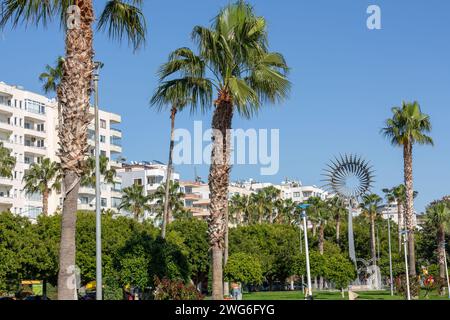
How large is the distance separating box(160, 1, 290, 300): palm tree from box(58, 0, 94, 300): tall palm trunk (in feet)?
23.7

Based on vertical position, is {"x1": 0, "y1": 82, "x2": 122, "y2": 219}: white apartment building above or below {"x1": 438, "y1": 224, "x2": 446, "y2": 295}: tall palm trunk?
above

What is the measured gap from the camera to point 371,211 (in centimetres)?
10438

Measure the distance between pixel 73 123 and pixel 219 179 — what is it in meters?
7.95

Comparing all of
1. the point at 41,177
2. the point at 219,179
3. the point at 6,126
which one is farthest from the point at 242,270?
the point at 6,126

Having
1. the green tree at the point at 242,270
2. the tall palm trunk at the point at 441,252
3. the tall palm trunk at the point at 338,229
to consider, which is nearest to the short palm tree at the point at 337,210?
the tall palm trunk at the point at 338,229

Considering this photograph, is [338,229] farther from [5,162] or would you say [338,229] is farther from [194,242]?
[5,162]

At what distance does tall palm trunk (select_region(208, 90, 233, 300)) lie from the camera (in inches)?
921

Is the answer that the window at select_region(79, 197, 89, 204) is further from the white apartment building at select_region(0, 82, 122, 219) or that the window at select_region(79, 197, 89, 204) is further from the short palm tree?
the short palm tree

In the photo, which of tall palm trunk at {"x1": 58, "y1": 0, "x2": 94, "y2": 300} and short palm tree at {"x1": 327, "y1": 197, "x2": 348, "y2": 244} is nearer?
tall palm trunk at {"x1": 58, "y1": 0, "x2": 94, "y2": 300}

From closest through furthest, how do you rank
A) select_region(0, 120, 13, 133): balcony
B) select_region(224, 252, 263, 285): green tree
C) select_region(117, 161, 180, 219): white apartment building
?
1. select_region(224, 252, 263, 285): green tree
2. select_region(0, 120, 13, 133): balcony
3. select_region(117, 161, 180, 219): white apartment building

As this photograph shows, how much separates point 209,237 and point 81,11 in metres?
9.46

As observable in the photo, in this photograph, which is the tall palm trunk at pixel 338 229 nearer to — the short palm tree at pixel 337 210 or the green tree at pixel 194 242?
the short palm tree at pixel 337 210

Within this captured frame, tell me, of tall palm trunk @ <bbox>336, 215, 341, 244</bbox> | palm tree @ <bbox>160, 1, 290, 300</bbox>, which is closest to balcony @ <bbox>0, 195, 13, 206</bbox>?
tall palm trunk @ <bbox>336, 215, 341, 244</bbox>

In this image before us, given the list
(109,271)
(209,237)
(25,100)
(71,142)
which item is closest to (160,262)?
(109,271)
